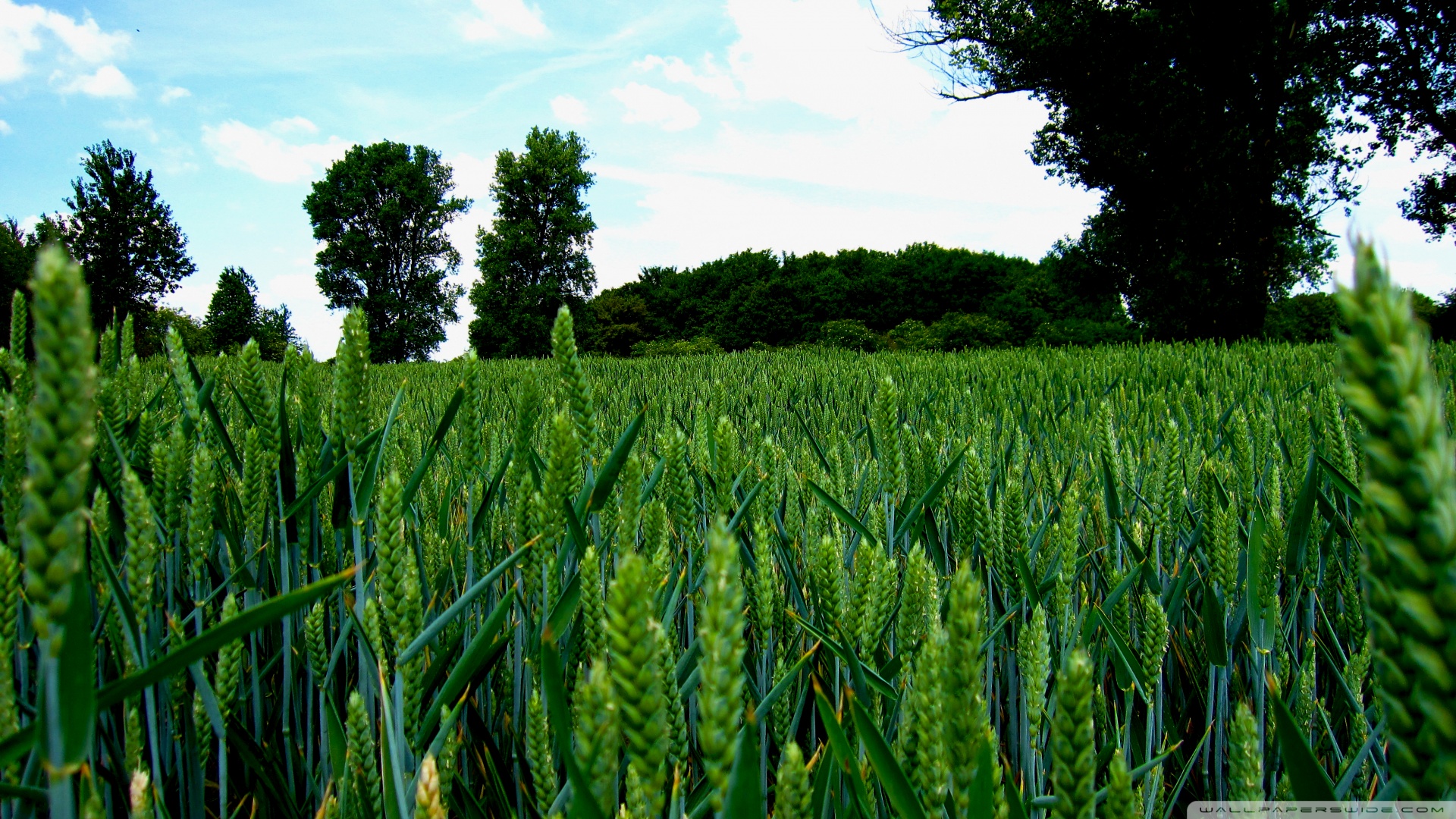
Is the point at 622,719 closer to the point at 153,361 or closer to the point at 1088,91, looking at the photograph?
the point at 153,361

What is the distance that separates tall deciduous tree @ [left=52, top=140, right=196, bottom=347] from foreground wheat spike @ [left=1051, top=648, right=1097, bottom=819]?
48304 millimetres

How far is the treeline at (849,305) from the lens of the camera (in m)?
30.4

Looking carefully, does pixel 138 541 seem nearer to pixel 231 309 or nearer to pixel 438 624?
pixel 438 624

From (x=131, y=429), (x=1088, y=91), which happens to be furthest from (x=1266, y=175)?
(x=131, y=429)

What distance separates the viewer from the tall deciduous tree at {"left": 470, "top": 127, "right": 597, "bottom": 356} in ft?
125

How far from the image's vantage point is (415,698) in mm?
745

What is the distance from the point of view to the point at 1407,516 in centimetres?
28

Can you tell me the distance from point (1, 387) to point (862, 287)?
36.1 m

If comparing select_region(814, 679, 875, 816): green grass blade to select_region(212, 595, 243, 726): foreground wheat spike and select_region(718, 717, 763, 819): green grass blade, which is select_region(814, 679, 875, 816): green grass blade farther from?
→ select_region(212, 595, 243, 726): foreground wheat spike

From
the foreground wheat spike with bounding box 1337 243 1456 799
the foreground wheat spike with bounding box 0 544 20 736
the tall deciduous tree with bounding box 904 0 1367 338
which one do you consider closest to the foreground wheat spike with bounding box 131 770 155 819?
the foreground wheat spike with bounding box 0 544 20 736

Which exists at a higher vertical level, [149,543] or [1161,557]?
[149,543]

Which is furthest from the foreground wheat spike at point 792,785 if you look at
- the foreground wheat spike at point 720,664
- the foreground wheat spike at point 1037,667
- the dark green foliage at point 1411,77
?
the dark green foliage at point 1411,77

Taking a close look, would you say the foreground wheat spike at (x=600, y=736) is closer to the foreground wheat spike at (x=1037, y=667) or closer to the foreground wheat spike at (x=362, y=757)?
the foreground wheat spike at (x=362, y=757)

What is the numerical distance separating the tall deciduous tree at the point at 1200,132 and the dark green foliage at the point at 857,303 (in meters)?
10.1
